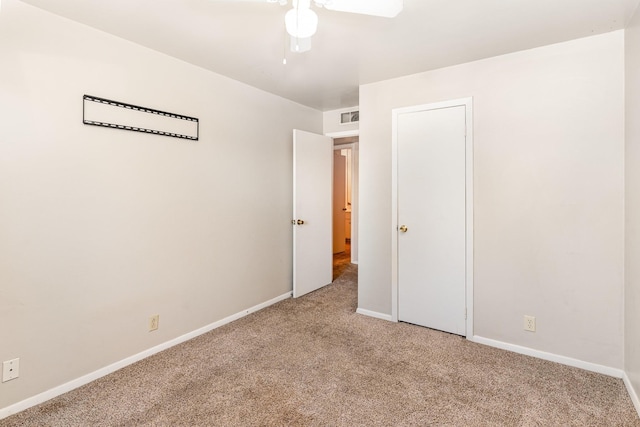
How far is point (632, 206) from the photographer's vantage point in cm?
204

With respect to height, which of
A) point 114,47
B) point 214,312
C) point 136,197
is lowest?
point 214,312

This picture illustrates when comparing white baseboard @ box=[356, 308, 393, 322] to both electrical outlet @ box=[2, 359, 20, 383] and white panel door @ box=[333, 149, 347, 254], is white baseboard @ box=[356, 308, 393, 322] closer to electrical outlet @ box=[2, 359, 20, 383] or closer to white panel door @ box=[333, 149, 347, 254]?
electrical outlet @ box=[2, 359, 20, 383]

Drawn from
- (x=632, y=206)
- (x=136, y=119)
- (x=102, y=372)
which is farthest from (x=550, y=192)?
(x=102, y=372)

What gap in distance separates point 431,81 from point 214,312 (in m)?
2.94

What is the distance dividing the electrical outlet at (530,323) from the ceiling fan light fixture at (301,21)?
2.58m

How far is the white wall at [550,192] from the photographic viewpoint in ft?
7.36

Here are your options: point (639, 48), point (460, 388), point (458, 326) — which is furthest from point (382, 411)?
point (639, 48)

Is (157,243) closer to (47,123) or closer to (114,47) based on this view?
(47,123)

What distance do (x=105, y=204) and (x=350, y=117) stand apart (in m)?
2.98

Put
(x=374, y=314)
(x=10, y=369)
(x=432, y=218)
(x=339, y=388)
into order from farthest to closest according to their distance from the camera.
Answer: (x=374, y=314), (x=432, y=218), (x=339, y=388), (x=10, y=369)

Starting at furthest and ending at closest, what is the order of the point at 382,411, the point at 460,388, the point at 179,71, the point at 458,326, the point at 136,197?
the point at 458,326 → the point at 179,71 → the point at 136,197 → the point at 460,388 → the point at 382,411

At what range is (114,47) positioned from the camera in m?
2.28

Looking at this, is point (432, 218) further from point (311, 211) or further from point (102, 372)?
point (102, 372)

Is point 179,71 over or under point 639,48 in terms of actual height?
over
